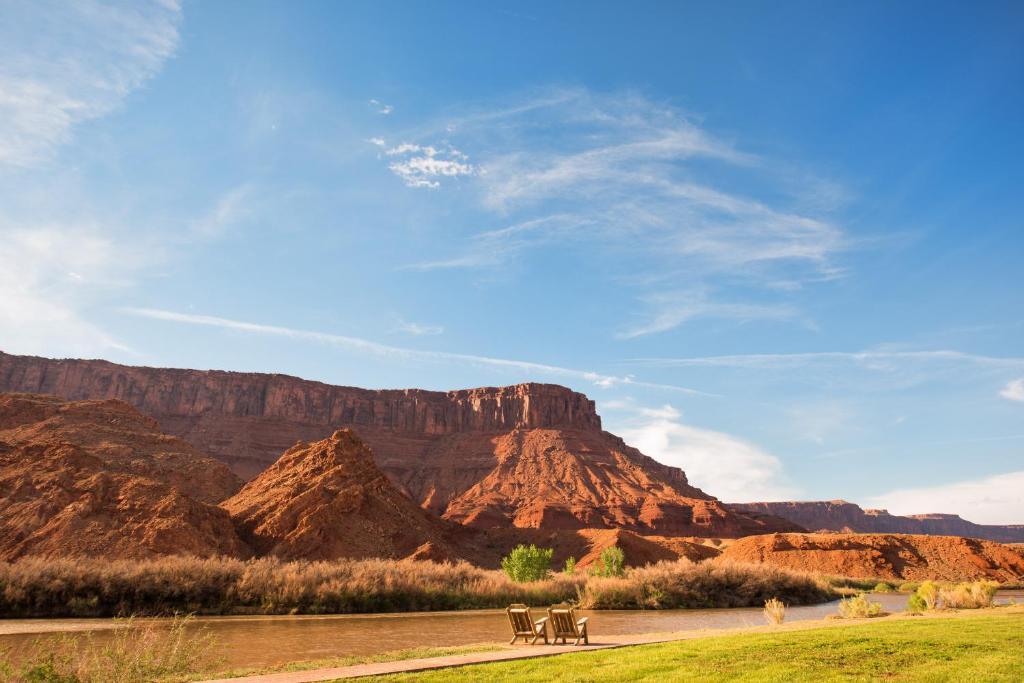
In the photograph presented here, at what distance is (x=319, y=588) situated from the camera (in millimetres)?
30797

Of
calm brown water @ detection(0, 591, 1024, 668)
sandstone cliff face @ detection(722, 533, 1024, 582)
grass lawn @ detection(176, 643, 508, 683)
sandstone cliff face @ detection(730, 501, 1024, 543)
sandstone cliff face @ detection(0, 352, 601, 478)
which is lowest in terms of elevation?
calm brown water @ detection(0, 591, 1024, 668)

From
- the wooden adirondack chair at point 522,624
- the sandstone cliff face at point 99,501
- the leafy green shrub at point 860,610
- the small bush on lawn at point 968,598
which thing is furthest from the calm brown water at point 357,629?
the sandstone cliff face at point 99,501

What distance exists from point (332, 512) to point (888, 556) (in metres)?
55.0

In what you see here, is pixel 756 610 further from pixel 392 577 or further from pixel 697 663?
pixel 697 663

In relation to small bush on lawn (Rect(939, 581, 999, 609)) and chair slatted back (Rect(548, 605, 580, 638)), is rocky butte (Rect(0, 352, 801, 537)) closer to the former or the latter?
small bush on lawn (Rect(939, 581, 999, 609))

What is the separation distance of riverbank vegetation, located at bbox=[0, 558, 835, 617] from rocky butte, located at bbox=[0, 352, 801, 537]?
52.8 m

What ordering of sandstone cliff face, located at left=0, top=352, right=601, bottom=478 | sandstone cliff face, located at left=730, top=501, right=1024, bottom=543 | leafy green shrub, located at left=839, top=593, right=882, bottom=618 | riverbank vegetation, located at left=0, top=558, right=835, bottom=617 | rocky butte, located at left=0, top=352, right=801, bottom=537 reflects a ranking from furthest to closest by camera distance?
sandstone cliff face, located at left=730, top=501, right=1024, bottom=543 < sandstone cliff face, located at left=0, top=352, right=601, bottom=478 < rocky butte, located at left=0, top=352, right=801, bottom=537 < riverbank vegetation, located at left=0, top=558, right=835, bottom=617 < leafy green shrub, located at left=839, top=593, right=882, bottom=618

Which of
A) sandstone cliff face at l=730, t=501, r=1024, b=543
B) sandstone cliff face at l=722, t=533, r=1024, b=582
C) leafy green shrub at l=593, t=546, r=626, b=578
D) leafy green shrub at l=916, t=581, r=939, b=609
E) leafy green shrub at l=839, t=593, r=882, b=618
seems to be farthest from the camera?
sandstone cliff face at l=730, t=501, r=1024, b=543

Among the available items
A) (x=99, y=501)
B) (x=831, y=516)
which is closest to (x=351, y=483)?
(x=99, y=501)

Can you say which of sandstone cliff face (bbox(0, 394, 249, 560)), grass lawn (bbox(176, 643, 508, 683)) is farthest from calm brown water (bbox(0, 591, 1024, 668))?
sandstone cliff face (bbox(0, 394, 249, 560))

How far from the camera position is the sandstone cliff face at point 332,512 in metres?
47.6

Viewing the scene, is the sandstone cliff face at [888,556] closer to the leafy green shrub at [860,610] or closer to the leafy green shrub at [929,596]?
the leafy green shrub at [929,596]

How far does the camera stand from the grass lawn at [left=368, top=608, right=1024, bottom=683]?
31.5 ft

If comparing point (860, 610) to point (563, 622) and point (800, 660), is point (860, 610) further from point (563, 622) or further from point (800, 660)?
point (800, 660)
